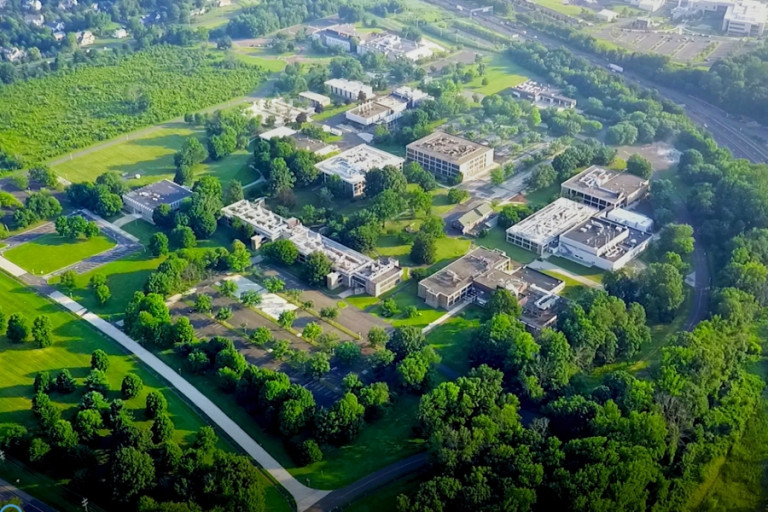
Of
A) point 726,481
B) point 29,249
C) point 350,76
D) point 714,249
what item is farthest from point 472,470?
point 350,76

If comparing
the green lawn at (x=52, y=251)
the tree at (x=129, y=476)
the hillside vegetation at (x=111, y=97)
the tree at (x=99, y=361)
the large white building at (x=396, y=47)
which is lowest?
the green lawn at (x=52, y=251)

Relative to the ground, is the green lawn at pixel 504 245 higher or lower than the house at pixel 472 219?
lower

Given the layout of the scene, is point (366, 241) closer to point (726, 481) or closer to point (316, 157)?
point (316, 157)

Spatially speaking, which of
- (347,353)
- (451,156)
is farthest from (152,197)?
(347,353)

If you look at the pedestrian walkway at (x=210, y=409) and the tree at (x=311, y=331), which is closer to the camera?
the pedestrian walkway at (x=210, y=409)

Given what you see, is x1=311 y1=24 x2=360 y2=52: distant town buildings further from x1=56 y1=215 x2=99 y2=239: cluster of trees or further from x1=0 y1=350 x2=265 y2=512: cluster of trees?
x1=0 y1=350 x2=265 y2=512: cluster of trees

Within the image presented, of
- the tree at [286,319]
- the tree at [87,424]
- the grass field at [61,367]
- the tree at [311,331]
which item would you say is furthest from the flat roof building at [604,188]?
the tree at [87,424]

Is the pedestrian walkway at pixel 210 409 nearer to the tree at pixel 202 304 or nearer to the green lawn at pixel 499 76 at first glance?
the tree at pixel 202 304
